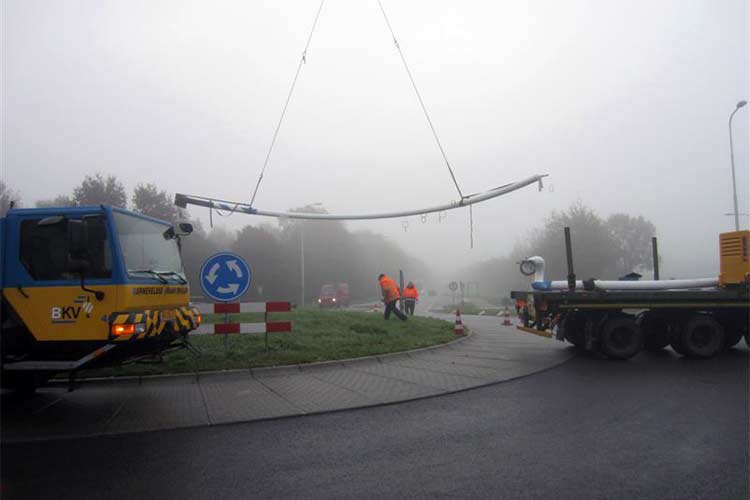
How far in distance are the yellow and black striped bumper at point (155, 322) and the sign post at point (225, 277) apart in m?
1.62

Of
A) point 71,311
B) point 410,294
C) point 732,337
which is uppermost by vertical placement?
point 71,311

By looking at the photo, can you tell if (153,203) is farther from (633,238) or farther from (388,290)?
(633,238)

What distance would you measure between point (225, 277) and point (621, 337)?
825 cm

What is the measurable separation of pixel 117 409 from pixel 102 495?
2.79 m

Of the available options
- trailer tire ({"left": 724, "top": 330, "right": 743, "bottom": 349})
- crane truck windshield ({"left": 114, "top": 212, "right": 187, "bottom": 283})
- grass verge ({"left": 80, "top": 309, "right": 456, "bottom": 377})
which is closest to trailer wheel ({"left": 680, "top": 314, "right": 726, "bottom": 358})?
trailer tire ({"left": 724, "top": 330, "right": 743, "bottom": 349})

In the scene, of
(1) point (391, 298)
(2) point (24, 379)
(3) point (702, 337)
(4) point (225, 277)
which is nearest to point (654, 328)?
(3) point (702, 337)

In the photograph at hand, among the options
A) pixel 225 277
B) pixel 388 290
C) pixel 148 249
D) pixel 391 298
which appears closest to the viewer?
pixel 148 249

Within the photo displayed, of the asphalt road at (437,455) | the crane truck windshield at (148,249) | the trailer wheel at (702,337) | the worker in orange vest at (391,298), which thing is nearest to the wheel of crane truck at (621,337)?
the trailer wheel at (702,337)

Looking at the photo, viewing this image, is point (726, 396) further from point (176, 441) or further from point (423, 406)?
point (176, 441)

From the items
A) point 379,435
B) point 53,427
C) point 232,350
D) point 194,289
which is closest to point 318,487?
point 379,435

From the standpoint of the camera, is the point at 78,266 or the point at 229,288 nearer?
the point at 78,266

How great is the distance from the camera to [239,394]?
710 cm

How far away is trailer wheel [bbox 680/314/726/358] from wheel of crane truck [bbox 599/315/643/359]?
3.52ft

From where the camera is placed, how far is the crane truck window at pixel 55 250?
607 cm
